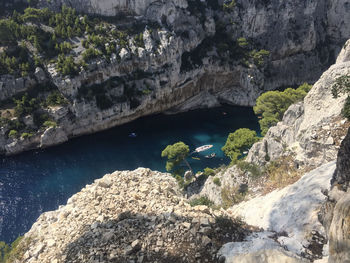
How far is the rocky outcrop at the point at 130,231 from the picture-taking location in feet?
31.9

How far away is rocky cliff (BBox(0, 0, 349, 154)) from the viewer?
40438mm

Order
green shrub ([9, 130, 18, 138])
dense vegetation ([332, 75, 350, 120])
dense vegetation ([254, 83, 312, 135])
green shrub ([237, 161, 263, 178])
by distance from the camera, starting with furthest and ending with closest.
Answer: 1. green shrub ([9, 130, 18, 138])
2. dense vegetation ([254, 83, 312, 135])
3. green shrub ([237, 161, 263, 178])
4. dense vegetation ([332, 75, 350, 120])

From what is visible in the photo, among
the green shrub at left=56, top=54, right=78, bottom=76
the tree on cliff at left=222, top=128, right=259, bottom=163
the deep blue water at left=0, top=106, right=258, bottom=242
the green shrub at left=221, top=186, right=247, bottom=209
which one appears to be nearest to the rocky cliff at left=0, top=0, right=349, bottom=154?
the green shrub at left=56, top=54, right=78, bottom=76

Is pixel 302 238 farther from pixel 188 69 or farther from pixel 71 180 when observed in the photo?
pixel 188 69

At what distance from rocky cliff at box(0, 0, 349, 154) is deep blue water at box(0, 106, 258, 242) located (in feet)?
8.43

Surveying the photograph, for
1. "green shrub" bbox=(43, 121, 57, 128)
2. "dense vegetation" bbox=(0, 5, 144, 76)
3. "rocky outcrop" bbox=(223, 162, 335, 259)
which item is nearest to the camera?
"rocky outcrop" bbox=(223, 162, 335, 259)

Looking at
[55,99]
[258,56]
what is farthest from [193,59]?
[55,99]

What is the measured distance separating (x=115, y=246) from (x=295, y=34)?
5545 centimetres

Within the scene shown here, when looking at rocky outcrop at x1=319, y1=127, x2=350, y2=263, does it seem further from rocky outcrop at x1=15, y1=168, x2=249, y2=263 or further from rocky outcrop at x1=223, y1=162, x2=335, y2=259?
rocky outcrop at x1=15, y1=168, x2=249, y2=263

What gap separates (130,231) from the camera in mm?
11109

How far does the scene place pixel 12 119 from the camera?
36.6 m

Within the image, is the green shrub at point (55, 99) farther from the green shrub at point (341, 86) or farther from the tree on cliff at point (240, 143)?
the green shrub at point (341, 86)

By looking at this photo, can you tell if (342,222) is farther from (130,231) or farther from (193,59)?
(193,59)

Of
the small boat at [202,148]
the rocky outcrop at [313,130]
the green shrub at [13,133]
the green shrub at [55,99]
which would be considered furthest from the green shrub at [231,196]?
the green shrub at [13,133]
